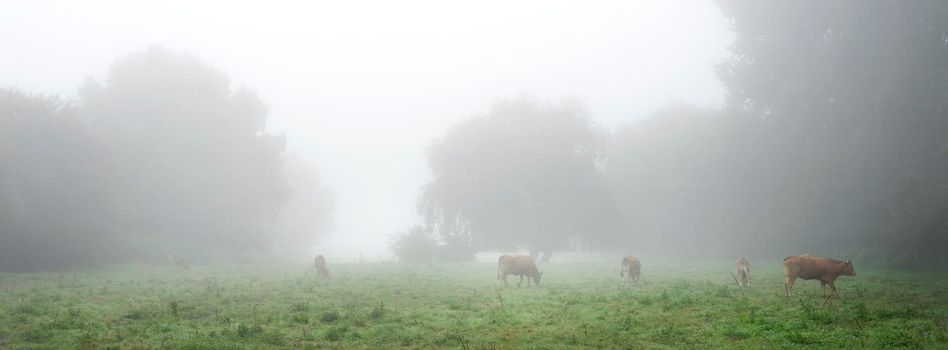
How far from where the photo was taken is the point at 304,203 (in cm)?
8731

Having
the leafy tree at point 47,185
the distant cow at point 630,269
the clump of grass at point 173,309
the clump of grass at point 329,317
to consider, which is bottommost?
the clump of grass at point 329,317

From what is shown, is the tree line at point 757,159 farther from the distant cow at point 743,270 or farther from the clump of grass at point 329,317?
Answer: the clump of grass at point 329,317

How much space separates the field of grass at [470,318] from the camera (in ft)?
41.5

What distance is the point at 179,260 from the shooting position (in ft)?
129

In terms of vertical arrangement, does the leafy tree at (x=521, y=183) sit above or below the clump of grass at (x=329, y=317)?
above

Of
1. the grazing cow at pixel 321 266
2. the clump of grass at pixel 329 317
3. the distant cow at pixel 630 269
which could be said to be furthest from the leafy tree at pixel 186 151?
the distant cow at pixel 630 269

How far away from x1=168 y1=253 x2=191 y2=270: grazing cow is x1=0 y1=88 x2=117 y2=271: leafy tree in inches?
170

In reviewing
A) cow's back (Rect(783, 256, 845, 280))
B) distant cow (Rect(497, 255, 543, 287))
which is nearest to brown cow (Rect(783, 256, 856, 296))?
cow's back (Rect(783, 256, 845, 280))

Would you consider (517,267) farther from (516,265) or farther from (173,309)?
(173,309)

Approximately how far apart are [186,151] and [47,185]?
696 inches

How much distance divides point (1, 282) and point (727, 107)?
164 ft

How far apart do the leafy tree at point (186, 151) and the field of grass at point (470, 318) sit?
2545cm

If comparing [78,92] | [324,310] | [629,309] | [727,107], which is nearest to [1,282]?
[324,310]

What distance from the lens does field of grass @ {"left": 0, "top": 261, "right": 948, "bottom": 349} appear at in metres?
12.7
